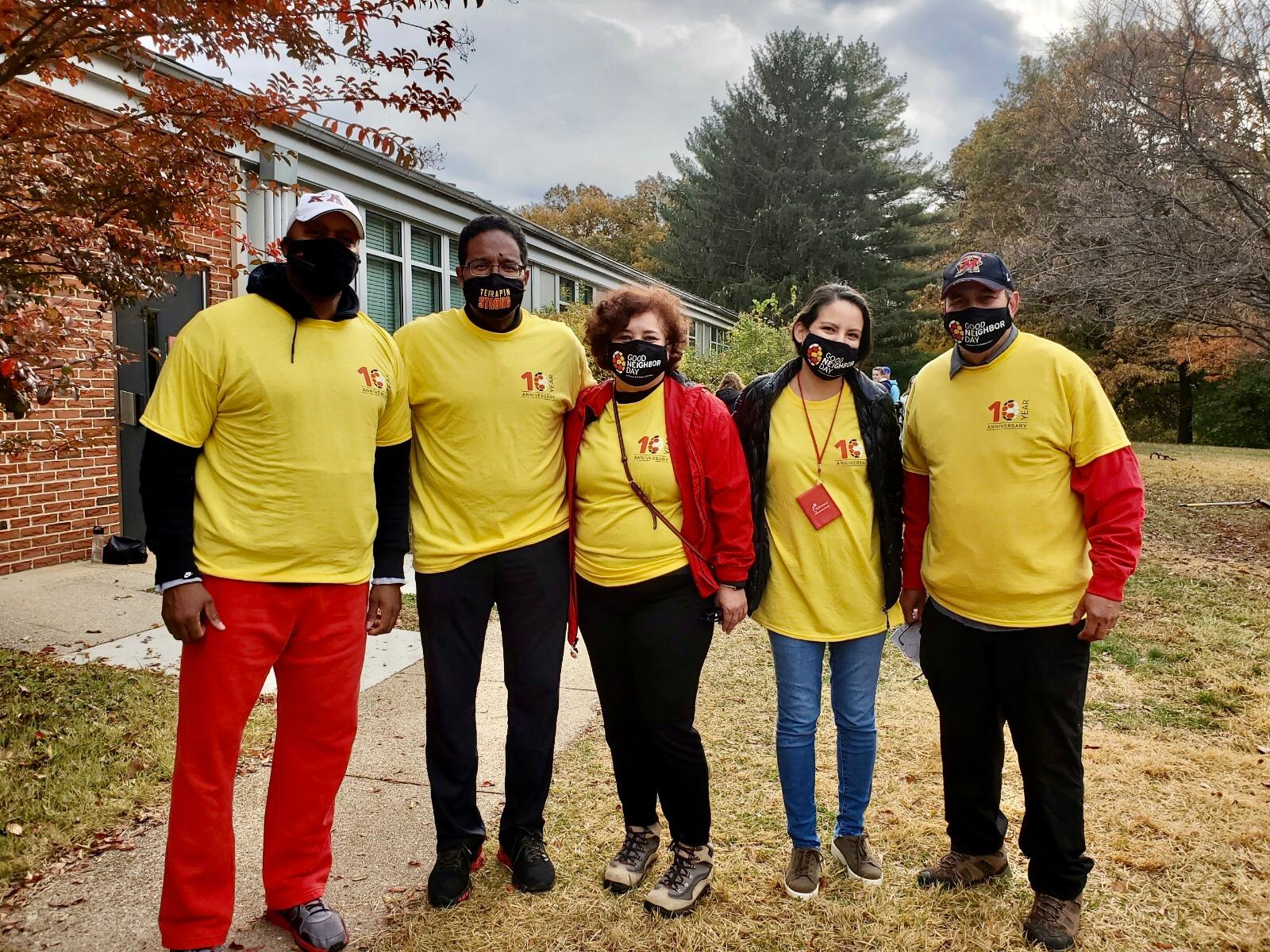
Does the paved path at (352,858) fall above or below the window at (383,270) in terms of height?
below

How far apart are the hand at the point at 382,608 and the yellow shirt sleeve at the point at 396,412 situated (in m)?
0.51

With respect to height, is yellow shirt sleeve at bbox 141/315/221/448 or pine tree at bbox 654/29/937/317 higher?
pine tree at bbox 654/29/937/317

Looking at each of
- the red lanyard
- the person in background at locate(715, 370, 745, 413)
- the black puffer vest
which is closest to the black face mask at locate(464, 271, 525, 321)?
the black puffer vest

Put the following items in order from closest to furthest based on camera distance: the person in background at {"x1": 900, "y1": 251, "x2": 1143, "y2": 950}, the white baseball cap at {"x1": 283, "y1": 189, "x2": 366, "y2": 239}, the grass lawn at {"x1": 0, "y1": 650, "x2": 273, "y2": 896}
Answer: the white baseball cap at {"x1": 283, "y1": 189, "x2": 366, "y2": 239}
the person in background at {"x1": 900, "y1": 251, "x2": 1143, "y2": 950}
the grass lawn at {"x1": 0, "y1": 650, "x2": 273, "y2": 896}

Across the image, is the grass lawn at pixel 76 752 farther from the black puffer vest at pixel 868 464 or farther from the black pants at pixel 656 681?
the black puffer vest at pixel 868 464

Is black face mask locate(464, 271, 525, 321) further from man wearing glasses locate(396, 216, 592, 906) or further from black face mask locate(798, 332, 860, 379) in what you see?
black face mask locate(798, 332, 860, 379)

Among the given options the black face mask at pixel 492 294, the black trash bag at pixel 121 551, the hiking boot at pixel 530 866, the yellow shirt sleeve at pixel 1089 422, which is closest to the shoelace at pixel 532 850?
the hiking boot at pixel 530 866

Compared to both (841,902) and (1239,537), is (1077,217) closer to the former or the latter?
(1239,537)

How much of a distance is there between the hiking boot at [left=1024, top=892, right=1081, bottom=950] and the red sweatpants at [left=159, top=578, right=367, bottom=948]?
2.35 meters

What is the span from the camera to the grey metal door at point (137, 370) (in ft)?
25.3

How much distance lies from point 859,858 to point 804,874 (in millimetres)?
244

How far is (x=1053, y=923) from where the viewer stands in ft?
9.61

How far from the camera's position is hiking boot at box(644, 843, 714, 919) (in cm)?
304

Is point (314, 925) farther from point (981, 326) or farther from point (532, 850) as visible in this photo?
point (981, 326)
